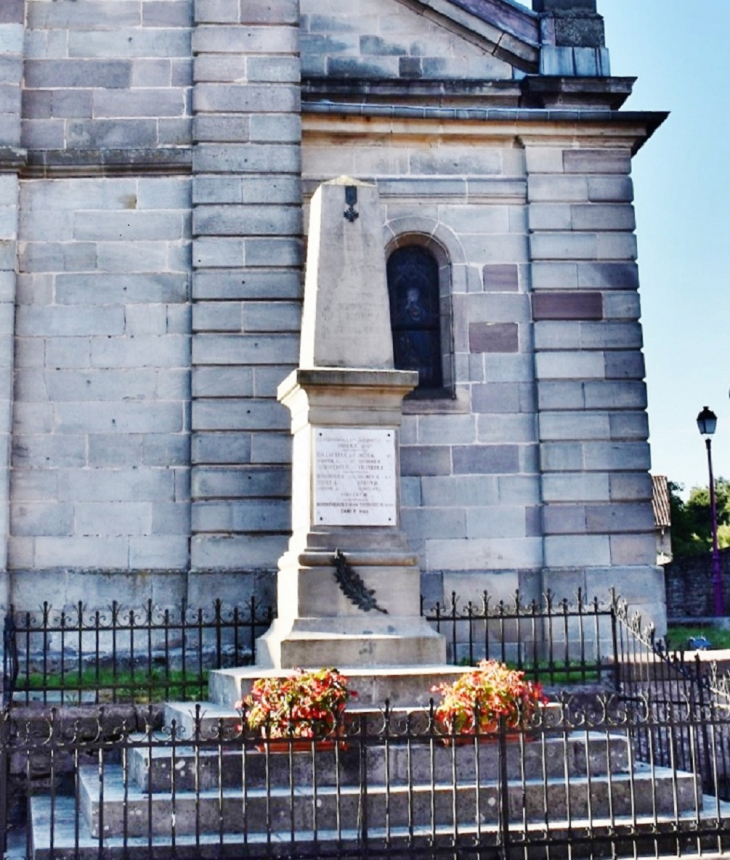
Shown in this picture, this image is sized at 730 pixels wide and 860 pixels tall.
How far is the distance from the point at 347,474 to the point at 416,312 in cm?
466

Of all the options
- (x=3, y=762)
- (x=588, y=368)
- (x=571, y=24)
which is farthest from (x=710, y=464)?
(x=3, y=762)

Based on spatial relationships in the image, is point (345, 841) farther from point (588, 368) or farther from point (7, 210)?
point (7, 210)

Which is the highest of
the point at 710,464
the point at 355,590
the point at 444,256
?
the point at 444,256

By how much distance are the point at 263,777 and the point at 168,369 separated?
20.5ft

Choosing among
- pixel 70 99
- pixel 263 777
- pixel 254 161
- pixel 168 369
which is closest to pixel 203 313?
pixel 168 369

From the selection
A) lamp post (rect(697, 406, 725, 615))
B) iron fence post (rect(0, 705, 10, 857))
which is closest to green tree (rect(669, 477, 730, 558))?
lamp post (rect(697, 406, 725, 615))

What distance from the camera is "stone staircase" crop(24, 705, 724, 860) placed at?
793cm

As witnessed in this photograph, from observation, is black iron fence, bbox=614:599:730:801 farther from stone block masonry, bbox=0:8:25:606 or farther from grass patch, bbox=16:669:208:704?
stone block masonry, bbox=0:8:25:606

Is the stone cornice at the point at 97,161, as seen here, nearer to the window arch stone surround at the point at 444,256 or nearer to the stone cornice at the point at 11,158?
the stone cornice at the point at 11,158

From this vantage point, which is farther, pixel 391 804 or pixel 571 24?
pixel 571 24

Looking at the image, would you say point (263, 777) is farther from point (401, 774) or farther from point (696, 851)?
point (696, 851)

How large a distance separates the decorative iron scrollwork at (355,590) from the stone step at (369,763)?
62.7 inches

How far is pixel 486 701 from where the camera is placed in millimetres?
8906

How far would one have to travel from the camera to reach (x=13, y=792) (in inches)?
428
